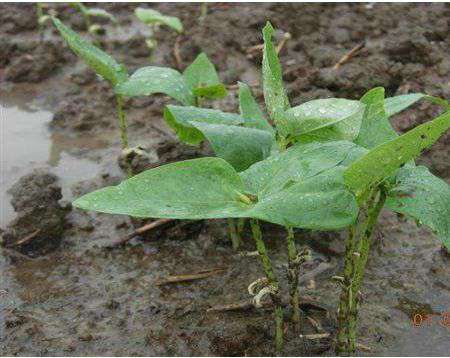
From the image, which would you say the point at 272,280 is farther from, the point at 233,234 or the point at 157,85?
the point at 157,85

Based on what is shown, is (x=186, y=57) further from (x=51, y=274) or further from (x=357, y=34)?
(x=51, y=274)

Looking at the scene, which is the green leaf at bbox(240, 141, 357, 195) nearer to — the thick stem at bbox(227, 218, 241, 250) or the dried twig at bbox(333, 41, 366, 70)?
the thick stem at bbox(227, 218, 241, 250)

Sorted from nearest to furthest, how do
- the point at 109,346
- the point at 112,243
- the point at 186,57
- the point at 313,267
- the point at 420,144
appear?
1. the point at 420,144
2. the point at 109,346
3. the point at 313,267
4. the point at 112,243
5. the point at 186,57

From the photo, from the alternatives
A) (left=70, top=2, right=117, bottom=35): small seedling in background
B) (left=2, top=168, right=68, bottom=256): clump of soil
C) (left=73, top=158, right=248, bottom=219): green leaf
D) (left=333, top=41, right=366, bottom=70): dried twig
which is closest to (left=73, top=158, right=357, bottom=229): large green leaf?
(left=73, top=158, right=248, bottom=219): green leaf

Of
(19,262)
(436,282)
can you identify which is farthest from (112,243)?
(436,282)
